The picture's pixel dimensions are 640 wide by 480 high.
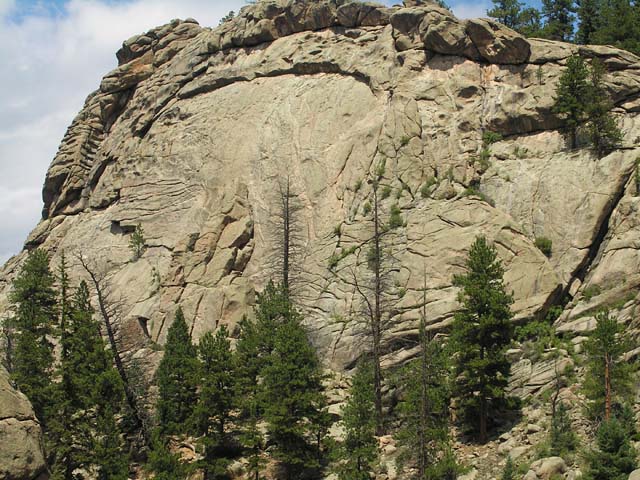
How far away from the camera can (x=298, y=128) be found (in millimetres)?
49406

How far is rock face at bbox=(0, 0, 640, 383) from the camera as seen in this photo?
129 ft

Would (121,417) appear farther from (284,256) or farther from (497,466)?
(497,466)

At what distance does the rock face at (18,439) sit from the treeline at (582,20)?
45.5 metres

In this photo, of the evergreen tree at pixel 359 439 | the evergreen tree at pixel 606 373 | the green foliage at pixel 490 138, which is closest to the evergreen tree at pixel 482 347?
the evergreen tree at pixel 606 373

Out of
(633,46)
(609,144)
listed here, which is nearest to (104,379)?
(609,144)

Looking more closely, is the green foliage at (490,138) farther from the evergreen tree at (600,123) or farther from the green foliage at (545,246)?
the green foliage at (545,246)

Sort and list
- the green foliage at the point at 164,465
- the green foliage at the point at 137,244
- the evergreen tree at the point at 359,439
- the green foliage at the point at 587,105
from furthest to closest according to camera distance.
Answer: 1. the green foliage at the point at 137,244
2. the green foliage at the point at 587,105
3. the green foliage at the point at 164,465
4. the evergreen tree at the point at 359,439

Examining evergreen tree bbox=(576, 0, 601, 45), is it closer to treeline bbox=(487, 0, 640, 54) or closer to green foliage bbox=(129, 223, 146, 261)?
treeline bbox=(487, 0, 640, 54)

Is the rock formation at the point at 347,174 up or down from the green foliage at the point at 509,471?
up

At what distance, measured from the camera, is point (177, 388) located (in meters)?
36.5

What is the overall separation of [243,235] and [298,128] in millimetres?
7941

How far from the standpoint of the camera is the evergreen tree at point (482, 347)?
32125mm

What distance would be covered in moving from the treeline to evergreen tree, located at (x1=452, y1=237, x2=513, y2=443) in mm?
28235

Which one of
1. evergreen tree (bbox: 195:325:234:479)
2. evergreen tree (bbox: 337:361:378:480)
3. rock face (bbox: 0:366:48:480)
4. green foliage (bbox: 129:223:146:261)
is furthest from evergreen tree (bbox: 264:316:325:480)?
green foliage (bbox: 129:223:146:261)
